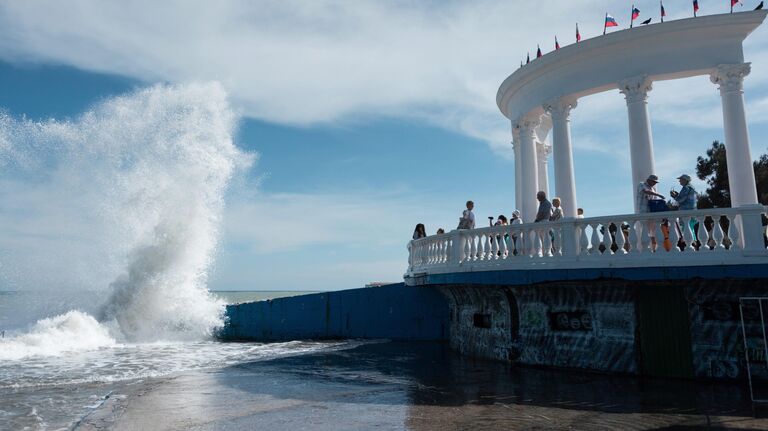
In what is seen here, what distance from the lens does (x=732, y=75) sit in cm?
1096

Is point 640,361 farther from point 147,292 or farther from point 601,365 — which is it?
point 147,292

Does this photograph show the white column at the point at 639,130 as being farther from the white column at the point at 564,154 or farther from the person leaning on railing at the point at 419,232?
the person leaning on railing at the point at 419,232

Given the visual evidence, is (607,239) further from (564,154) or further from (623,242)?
(564,154)

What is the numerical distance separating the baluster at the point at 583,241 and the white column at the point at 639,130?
7.92 ft

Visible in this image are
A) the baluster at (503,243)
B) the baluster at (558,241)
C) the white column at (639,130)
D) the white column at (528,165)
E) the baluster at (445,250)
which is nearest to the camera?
the baluster at (558,241)

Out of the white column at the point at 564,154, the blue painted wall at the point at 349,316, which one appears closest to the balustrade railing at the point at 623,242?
the white column at the point at 564,154

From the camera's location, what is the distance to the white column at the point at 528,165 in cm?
1471

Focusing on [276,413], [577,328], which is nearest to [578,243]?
[577,328]

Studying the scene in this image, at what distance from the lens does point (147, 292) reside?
77.6 feet

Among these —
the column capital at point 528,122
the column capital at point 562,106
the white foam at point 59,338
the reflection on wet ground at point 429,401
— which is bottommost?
the reflection on wet ground at point 429,401

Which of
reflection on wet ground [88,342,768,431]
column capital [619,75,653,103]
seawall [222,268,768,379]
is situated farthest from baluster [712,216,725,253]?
column capital [619,75,653,103]

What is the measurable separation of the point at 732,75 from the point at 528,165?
16.3ft

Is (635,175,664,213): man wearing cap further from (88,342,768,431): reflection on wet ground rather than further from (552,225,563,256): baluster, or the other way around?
(88,342,768,431): reflection on wet ground

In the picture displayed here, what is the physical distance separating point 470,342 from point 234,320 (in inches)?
441
